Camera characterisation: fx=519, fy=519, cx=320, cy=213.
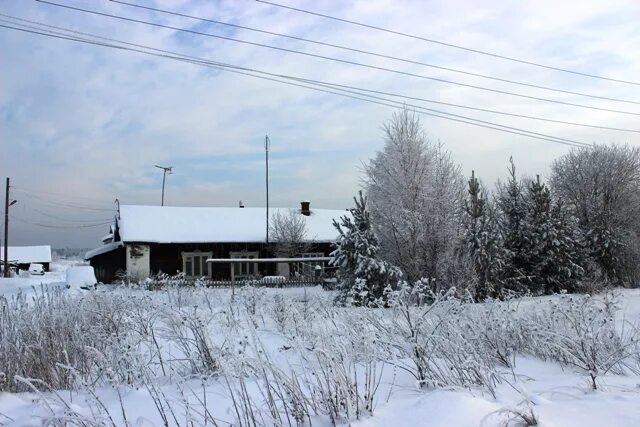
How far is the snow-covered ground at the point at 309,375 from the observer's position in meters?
3.75

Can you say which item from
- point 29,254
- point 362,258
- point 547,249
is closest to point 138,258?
point 362,258

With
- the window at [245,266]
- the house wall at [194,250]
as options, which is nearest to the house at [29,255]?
the house wall at [194,250]

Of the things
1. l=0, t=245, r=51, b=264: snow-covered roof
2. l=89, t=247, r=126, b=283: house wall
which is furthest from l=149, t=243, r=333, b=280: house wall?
l=0, t=245, r=51, b=264: snow-covered roof

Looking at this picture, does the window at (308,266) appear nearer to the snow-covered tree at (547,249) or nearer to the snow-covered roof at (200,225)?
the snow-covered roof at (200,225)

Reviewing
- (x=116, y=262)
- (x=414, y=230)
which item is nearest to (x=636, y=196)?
(x=414, y=230)

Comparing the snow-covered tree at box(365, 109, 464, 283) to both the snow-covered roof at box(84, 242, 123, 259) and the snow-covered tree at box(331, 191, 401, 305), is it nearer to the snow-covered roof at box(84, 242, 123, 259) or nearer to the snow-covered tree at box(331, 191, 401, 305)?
the snow-covered tree at box(331, 191, 401, 305)

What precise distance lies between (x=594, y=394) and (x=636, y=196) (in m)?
27.2

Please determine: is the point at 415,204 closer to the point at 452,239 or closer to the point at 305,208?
the point at 452,239

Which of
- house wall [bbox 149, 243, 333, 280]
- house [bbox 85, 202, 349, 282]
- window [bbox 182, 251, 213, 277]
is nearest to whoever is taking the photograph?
house [bbox 85, 202, 349, 282]

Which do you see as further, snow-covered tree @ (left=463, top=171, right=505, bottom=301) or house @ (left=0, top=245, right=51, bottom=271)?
house @ (left=0, top=245, right=51, bottom=271)

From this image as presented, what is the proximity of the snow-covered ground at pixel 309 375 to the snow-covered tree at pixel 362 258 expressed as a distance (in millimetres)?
7411

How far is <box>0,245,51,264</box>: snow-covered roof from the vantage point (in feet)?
237

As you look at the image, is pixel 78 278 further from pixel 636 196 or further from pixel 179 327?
pixel 636 196

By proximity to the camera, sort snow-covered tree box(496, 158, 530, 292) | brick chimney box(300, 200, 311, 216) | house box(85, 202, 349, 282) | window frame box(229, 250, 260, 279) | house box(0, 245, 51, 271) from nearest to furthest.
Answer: snow-covered tree box(496, 158, 530, 292), house box(85, 202, 349, 282), window frame box(229, 250, 260, 279), brick chimney box(300, 200, 311, 216), house box(0, 245, 51, 271)
